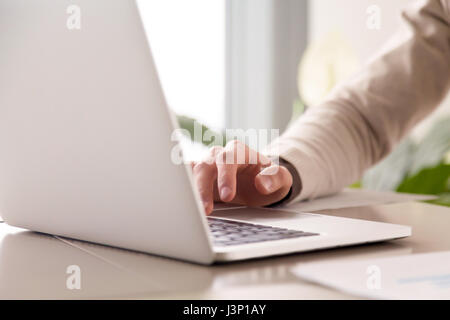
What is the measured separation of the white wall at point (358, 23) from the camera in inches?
86.6

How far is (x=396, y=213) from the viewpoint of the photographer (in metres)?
0.78

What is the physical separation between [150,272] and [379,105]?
0.74 meters

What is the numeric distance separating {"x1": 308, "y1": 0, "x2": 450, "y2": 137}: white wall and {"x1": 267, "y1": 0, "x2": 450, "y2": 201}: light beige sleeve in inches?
38.6

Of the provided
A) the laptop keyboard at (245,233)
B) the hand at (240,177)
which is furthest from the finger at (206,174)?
the laptop keyboard at (245,233)

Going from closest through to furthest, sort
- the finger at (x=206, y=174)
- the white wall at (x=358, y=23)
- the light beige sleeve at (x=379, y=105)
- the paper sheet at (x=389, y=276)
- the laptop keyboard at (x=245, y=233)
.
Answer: the paper sheet at (x=389, y=276) → the laptop keyboard at (x=245, y=233) → the finger at (x=206, y=174) → the light beige sleeve at (x=379, y=105) → the white wall at (x=358, y=23)

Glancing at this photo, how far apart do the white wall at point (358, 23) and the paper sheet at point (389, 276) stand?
1.75 meters

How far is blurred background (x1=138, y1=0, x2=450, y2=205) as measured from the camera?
2.40m

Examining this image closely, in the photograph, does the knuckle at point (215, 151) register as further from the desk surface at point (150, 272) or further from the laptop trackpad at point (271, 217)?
the desk surface at point (150, 272)

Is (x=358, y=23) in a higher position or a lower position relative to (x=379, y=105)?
higher

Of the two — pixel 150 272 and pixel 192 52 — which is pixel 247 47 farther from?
pixel 150 272

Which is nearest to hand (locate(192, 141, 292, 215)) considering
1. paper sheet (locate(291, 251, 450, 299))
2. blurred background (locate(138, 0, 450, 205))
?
paper sheet (locate(291, 251, 450, 299))

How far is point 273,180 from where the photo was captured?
0.75 meters

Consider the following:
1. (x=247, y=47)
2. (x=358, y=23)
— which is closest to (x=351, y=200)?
(x=358, y=23)

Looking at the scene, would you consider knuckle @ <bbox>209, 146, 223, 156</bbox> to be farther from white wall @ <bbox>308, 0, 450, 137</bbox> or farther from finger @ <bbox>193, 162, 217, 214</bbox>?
white wall @ <bbox>308, 0, 450, 137</bbox>
